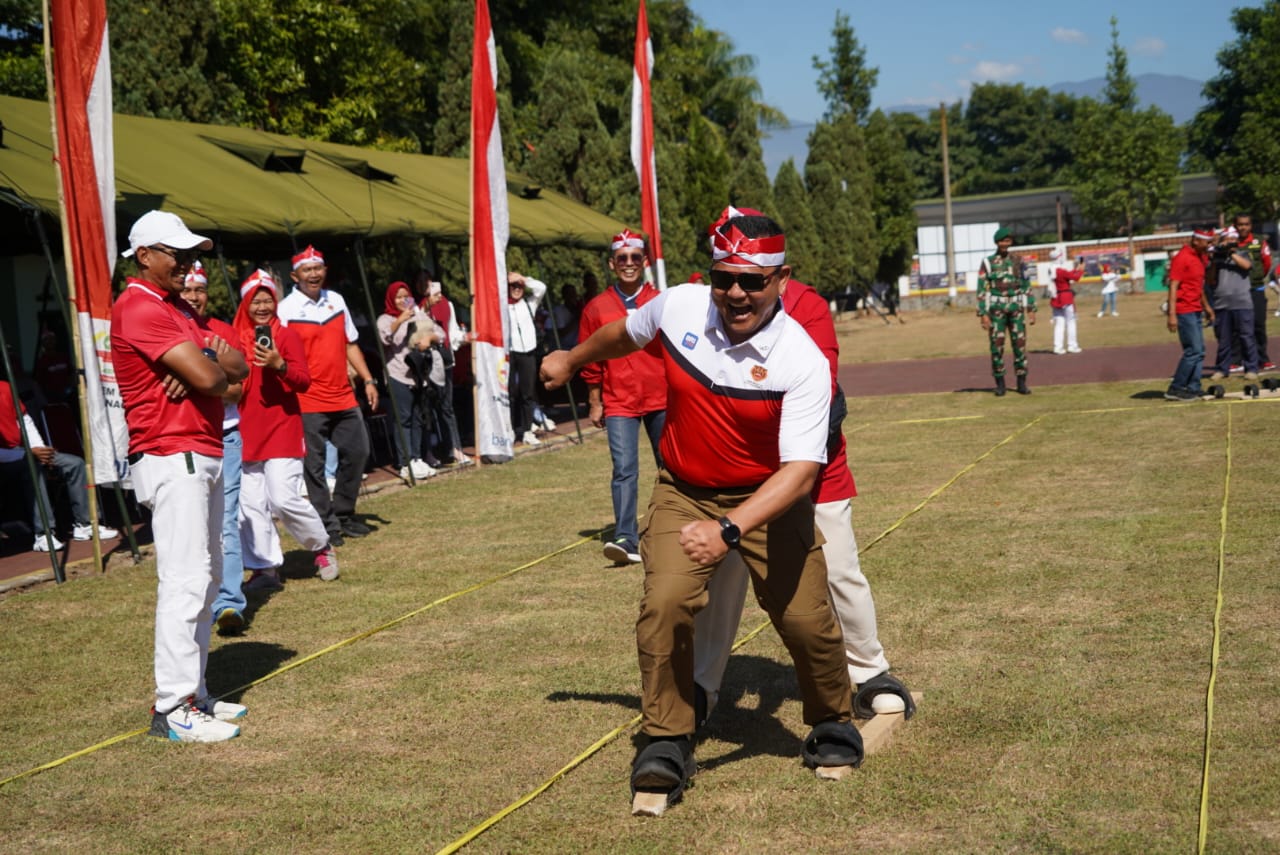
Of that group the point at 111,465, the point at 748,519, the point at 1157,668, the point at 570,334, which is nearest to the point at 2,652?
the point at 111,465

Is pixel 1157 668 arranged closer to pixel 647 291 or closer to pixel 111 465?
pixel 647 291

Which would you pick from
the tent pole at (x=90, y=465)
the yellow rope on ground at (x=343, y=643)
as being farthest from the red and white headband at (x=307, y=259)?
the yellow rope on ground at (x=343, y=643)

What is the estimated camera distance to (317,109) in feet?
93.8

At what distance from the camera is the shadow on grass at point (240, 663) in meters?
6.82

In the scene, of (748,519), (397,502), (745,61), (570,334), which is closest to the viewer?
(748,519)

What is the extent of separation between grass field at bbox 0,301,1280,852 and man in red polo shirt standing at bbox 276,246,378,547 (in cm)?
48

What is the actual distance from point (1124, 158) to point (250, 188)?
59.6 m

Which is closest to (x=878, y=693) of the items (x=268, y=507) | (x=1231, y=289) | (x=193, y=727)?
(x=193, y=727)

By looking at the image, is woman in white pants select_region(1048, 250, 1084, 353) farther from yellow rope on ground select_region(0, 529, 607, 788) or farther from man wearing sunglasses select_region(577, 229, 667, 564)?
man wearing sunglasses select_region(577, 229, 667, 564)

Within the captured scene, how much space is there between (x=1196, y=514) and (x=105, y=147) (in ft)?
26.4

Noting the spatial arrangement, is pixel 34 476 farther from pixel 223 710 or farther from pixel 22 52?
pixel 22 52

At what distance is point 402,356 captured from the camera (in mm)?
14727

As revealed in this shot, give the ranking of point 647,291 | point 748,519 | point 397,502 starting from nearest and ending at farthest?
point 748,519
point 647,291
point 397,502

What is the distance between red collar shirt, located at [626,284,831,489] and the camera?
4672 millimetres
